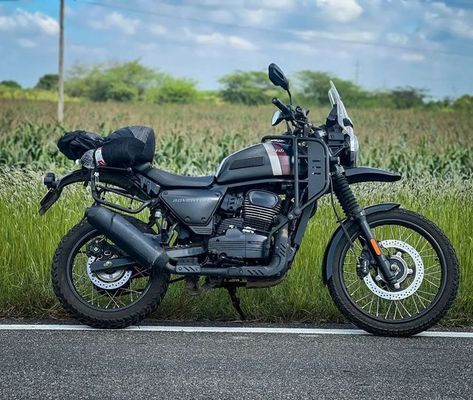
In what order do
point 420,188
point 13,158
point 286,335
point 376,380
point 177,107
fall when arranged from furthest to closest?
point 177,107 → point 13,158 → point 420,188 → point 286,335 → point 376,380

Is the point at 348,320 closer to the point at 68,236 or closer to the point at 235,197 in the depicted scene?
the point at 235,197

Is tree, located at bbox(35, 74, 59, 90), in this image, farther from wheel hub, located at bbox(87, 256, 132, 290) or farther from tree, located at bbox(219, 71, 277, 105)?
wheel hub, located at bbox(87, 256, 132, 290)

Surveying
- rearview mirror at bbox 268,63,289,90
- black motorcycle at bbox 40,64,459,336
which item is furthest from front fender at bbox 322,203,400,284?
rearview mirror at bbox 268,63,289,90

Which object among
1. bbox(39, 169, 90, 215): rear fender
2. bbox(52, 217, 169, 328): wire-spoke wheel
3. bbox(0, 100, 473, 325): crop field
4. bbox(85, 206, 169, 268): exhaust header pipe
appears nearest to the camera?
bbox(85, 206, 169, 268): exhaust header pipe

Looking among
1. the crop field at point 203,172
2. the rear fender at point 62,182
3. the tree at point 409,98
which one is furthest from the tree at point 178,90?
the rear fender at point 62,182

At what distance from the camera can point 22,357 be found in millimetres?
4887

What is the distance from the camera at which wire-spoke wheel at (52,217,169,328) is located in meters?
5.73

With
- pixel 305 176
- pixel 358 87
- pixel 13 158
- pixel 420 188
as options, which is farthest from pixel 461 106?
pixel 305 176

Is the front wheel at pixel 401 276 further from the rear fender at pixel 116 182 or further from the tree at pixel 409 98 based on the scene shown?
the tree at pixel 409 98

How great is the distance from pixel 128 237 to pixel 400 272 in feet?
5.78

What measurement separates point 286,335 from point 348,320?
467 mm

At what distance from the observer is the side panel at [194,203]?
5758 mm

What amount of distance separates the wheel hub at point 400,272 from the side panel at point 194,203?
1.09m

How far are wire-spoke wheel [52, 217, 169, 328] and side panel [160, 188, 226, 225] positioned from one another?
10.8 inches
